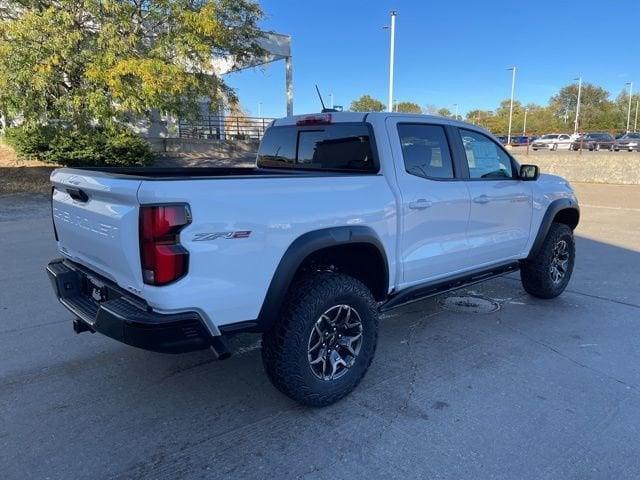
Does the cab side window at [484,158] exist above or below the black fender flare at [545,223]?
above

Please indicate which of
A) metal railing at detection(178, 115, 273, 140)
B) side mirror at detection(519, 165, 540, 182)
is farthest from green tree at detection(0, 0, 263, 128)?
side mirror at detection(519, 165, 540, 182)

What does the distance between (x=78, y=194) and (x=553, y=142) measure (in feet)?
165

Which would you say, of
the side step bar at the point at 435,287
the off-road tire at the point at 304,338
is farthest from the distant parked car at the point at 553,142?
the off-road tire at the point at 304,338

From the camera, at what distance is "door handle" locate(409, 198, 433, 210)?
359 centimetres

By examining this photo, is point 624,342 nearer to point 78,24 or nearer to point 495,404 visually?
point 495,404

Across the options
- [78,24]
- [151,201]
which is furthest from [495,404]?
[78,24]

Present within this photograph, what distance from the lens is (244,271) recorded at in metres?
2.68

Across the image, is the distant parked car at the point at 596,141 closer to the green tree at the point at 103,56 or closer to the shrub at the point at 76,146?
the green tree at the point at 103,56

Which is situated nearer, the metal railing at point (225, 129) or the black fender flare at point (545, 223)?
the black fender flare at point (545, 223)

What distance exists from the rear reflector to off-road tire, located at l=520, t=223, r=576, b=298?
2.58 m

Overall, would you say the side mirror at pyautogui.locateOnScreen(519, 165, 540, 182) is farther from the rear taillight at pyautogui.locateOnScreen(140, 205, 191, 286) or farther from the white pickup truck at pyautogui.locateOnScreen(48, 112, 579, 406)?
the rear taillight at pyautogui.locateOnScreen(140, 205, 191, 286)

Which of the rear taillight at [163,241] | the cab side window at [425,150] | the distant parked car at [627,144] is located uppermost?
the distant parked car at [627,144]

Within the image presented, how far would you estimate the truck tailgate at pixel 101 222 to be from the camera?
2.54 meters

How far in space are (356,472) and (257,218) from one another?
1.41m
